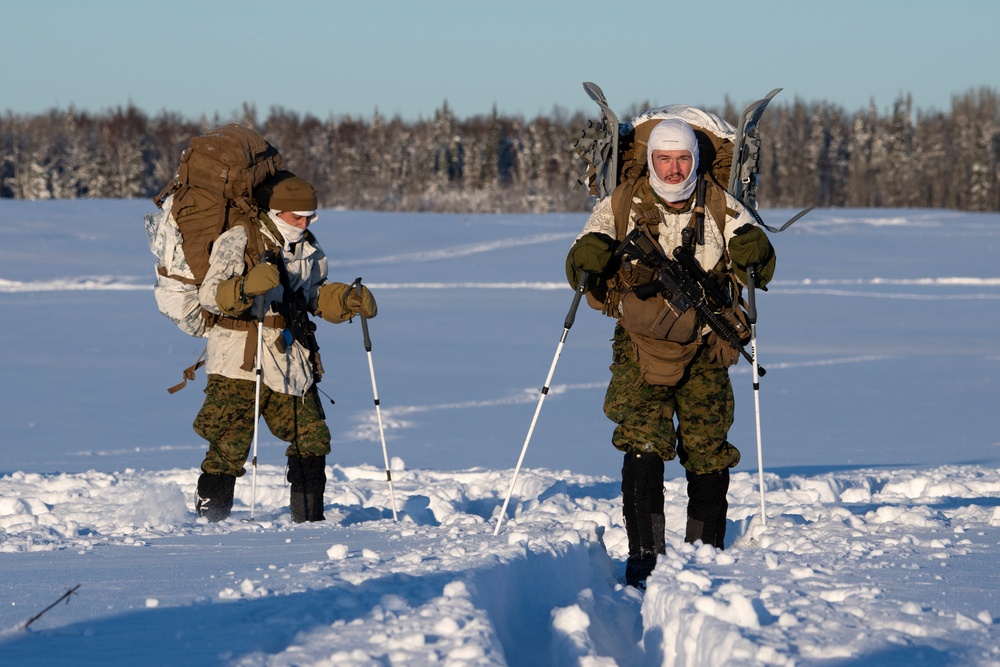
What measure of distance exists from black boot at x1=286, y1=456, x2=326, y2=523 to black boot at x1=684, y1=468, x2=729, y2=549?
180 cm

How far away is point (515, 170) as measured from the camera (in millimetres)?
110562

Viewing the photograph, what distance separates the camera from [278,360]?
576 cm

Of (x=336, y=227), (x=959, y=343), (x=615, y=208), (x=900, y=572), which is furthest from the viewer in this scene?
(x=336, y=227)

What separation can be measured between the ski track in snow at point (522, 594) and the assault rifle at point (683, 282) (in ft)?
2.81

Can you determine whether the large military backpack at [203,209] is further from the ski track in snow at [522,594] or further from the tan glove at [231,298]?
the ski track in snow at [522,594]

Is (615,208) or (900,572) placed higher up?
(615,208)

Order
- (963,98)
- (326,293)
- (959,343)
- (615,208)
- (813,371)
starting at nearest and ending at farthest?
(615,208) → (326,293) → (813,371) → (959,343) → (963,98)

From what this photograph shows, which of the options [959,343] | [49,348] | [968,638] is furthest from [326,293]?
[959,343]

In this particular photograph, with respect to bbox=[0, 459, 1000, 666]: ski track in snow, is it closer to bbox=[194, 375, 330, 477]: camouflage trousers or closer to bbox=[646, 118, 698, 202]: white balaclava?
Result: bbox=[194, 375, 330, 477]: camouflage trousers

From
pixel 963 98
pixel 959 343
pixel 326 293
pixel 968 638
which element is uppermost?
pixel 963 98

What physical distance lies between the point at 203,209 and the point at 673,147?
224cm

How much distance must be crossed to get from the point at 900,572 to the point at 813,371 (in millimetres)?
9656

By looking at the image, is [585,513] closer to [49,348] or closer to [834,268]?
[49,348]

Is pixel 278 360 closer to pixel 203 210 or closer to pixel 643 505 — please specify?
pixel 203 210
